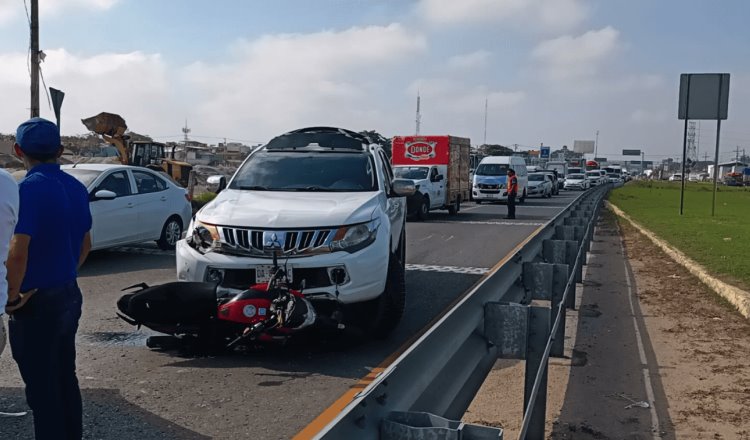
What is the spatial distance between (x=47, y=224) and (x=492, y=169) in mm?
33215

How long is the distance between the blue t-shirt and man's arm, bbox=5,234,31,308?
0.05m

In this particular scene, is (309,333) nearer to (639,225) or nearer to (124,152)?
(639,225)

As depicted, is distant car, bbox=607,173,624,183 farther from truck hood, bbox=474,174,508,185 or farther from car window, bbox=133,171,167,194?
car window, bbox=133,171,167,194

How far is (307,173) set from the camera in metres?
8.46

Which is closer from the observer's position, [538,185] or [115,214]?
[115,214]

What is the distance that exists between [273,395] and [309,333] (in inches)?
38.0

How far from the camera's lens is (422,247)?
51.8 feet

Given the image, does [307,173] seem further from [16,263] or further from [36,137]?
[16,263]

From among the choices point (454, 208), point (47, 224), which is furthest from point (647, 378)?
point (454, 208)

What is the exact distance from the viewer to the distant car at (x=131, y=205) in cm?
1235

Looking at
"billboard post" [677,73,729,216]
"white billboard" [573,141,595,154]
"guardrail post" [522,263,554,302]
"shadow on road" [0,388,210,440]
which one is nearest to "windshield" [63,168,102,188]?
"shadow on road" [0,388,210,440]

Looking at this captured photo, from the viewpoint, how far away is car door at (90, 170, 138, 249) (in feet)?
40.2

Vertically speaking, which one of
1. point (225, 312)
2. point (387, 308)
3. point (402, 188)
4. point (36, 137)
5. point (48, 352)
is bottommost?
point (387, 308)

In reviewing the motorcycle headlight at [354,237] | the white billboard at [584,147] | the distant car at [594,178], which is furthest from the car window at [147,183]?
the white billboard at [584,147]
